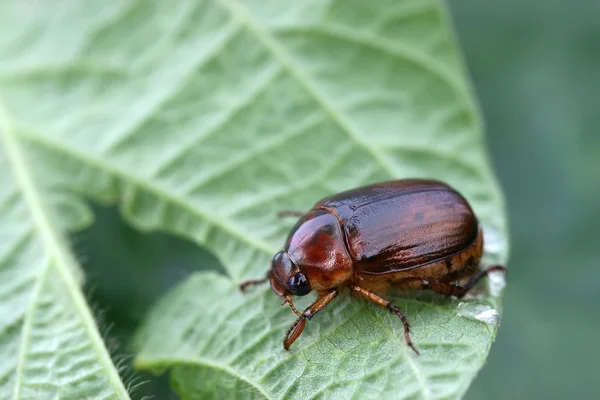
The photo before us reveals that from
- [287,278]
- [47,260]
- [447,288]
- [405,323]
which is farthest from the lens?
[47,260]

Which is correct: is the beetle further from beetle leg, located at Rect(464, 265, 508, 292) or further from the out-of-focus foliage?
the out-of-focus foliage

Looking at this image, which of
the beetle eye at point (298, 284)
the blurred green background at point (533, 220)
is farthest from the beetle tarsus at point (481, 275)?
the blurred green background at point (533, 220)

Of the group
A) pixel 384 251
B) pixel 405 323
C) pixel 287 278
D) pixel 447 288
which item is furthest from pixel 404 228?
pixel 287 278

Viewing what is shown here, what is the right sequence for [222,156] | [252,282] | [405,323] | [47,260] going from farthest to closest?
[222,156] < [47,260] < [252,282] < [405,323]

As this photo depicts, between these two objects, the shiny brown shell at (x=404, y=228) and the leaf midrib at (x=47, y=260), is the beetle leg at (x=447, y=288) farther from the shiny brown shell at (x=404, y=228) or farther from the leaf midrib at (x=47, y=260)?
the leaf midrib at (x=47, y=260)

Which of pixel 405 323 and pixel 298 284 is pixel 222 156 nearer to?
pixel 298 284

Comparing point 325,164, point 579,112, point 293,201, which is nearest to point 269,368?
point 293,201

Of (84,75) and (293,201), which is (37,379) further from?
(84,75)
